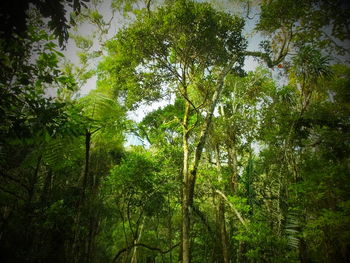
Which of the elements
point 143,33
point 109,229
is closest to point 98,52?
point 143,33

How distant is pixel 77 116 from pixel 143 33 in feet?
17.2

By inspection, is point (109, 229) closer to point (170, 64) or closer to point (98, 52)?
point (98, 52)

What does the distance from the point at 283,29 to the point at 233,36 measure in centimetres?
249

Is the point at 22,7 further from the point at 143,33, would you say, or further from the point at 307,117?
the point at 307,117

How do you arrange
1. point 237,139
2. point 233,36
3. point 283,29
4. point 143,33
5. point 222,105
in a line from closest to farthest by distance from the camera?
point 143,33 < point 233,36 < point 283,29 < point 237,139 < point 222,105

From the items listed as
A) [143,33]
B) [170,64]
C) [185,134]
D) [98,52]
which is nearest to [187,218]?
[185,134]

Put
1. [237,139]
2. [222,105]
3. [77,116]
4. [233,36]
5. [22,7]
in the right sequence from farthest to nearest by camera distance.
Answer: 1. [222,105]
2. [237,139]
3. [233,36]
4. [77,116]
5. [22,7]

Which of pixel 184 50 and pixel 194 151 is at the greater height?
pixel 184 50

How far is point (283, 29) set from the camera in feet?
27.5

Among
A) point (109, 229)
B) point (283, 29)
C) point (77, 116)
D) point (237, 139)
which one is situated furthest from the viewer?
point (109, 229)

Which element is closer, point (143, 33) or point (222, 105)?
point (143, 33)

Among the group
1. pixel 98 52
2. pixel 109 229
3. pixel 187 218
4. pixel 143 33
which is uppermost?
pixel 98 52

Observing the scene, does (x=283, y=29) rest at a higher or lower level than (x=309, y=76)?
higher

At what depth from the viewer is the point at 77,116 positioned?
2781mm
